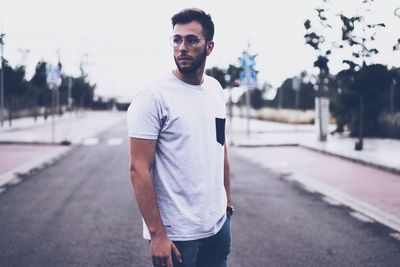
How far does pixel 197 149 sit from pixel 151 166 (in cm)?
23

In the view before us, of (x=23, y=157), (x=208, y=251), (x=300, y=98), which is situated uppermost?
(x=300, y=98)

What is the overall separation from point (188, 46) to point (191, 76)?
144mm

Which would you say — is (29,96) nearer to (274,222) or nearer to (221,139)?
(274,222)

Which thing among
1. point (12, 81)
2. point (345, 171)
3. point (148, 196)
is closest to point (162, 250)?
point (148, 196)

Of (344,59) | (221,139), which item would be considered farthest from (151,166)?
(344,59)

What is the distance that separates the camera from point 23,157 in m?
14.7

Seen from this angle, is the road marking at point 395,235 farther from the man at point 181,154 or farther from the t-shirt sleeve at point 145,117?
the t-shirt sleeve at point 145,117

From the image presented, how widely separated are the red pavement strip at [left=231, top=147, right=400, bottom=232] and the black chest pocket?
15.2 feet

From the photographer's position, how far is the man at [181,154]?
2299mm

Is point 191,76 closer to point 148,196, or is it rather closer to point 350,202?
point 148,196

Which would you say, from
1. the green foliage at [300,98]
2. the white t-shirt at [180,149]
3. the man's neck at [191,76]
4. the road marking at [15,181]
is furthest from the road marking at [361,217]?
the green foliage at [300,98]

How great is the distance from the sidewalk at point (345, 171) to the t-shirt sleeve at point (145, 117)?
186 inches

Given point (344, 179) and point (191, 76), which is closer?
point (191, 76)

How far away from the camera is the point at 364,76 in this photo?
52.5ft
